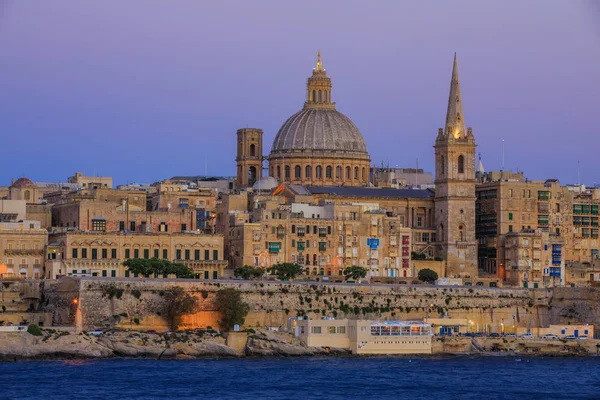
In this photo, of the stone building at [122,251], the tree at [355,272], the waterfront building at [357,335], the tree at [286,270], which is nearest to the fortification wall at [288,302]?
the waterfront building at [357,335]

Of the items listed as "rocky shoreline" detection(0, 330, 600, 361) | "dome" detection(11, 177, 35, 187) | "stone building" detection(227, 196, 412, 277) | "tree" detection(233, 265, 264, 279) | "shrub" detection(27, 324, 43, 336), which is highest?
"dome" detection(11, 177, 35, 187)

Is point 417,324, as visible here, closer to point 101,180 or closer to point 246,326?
point 246,326

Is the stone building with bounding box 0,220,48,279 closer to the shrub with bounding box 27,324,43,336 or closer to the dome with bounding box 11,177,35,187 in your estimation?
the dome with bounding box 11,177,35,187

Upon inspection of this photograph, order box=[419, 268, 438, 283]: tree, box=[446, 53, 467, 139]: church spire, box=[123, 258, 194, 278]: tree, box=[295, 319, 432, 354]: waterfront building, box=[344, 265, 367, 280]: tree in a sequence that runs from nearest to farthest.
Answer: box=[295, 319, 432, 354]: waterfront building → box=[123, 258, 194, 278]: tree → box=[344, 265, 367, 280]: tree → box=[419, 268, 438, 283]: tree → box=[446, 53, 467, 139]: church spire

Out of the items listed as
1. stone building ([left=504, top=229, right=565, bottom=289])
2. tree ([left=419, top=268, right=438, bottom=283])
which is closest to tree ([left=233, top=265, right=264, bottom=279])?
tree ([left=419, top=268, right=438, bottom=283])

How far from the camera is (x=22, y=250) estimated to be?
99375 mm

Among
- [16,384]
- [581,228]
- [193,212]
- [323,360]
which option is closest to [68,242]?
[193,212]

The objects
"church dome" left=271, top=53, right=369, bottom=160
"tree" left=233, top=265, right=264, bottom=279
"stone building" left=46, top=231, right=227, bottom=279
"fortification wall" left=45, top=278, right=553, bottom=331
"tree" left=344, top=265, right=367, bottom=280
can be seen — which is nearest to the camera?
"fortification wall" left=45, top=278, right=553, bottom=331

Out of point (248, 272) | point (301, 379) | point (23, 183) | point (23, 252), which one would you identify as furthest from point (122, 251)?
point (301, 379)

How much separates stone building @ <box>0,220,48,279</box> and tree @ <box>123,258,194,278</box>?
16.4ft

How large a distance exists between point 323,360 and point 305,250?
2155 cm

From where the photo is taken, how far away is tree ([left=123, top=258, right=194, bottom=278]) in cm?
9769

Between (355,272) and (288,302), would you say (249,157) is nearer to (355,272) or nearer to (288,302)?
(355,272)

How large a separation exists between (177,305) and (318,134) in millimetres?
32612
